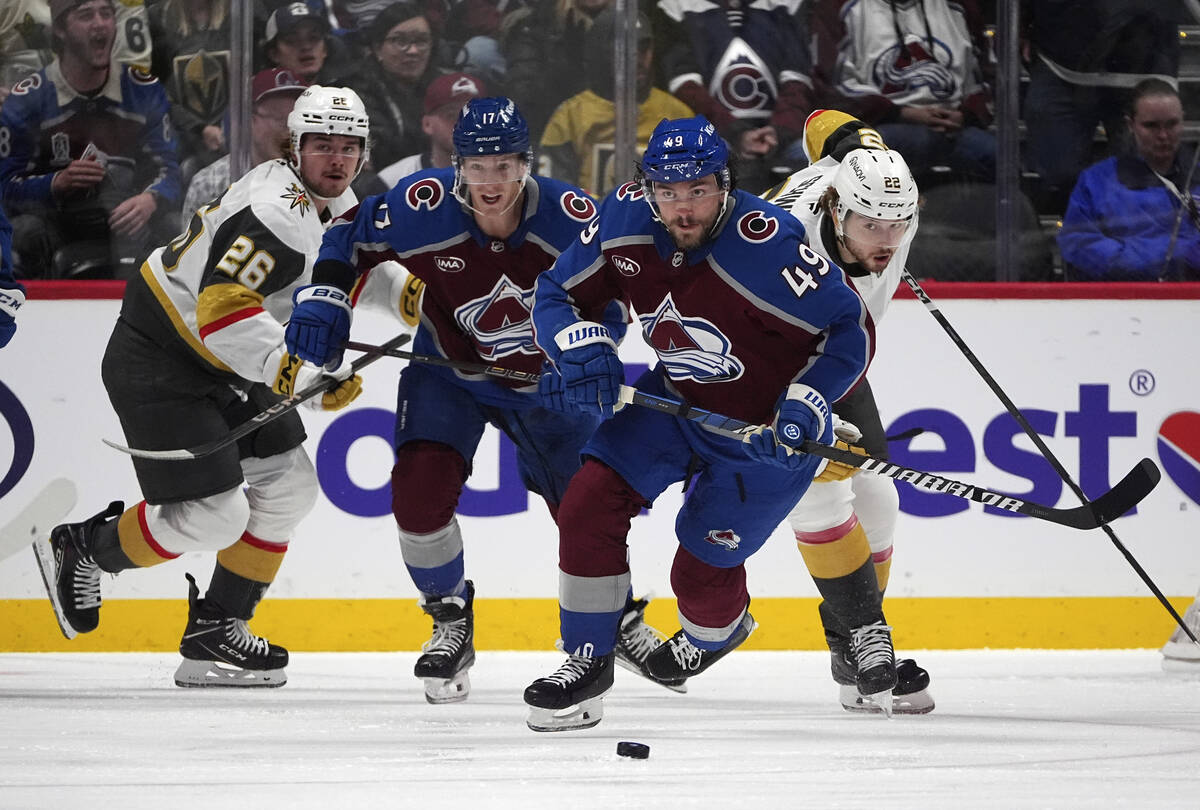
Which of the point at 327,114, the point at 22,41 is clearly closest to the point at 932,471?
the point at 327,114

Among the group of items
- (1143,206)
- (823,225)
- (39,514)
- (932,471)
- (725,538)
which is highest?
(823,225)

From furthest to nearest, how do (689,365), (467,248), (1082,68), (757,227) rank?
(1082,68), (467,248), (689,365), (757,227)

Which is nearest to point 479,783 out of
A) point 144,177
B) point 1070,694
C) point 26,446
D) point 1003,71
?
point 1070,694

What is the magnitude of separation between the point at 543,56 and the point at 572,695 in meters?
2.23

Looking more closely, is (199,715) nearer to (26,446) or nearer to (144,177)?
(26,446)

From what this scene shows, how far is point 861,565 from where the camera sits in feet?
11.0

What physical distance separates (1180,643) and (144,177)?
308 cm

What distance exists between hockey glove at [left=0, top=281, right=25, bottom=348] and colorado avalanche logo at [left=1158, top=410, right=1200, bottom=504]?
2921mm

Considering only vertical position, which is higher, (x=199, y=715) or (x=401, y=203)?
(x=401, y=203)

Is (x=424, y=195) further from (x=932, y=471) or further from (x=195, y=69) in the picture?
(x=932, y=471)

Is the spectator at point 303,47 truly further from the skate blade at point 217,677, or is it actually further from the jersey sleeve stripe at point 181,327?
the skate blade at point 217,677

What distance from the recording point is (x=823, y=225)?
10.8 ft

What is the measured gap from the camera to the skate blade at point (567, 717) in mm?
3025

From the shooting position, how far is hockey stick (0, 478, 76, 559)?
423 cm
